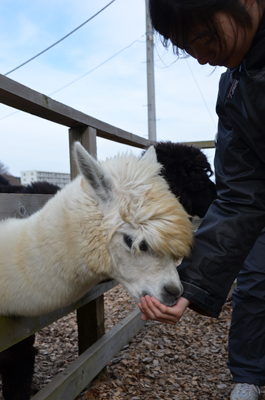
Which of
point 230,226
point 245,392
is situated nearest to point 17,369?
point 245,392

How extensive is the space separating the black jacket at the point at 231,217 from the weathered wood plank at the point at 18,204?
3.51ft

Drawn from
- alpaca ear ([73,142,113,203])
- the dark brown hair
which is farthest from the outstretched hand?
the dark brown hair

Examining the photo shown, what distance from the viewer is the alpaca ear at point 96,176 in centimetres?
179

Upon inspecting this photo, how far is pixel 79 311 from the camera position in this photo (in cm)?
313

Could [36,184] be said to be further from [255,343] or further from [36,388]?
[255,343]

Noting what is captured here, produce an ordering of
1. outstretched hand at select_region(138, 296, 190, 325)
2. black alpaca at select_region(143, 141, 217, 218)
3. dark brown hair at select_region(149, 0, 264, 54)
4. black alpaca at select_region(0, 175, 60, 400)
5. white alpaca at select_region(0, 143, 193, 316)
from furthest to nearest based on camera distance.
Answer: black alpaca at select_region(143, 141, 217, 218) → black alpaca at select_region(0, 175, 60, 400) → white alpaca at select_region(0, 143, 193, 316) → outstretched hand at select_region(138, 296, 190, 325) → dark brown hair at select_region(149, 0, 264, 54)

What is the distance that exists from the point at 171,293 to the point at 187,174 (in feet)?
6.93

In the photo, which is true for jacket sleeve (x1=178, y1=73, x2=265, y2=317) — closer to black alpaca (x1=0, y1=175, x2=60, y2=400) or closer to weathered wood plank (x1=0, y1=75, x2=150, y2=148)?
weathered wood plank (x1=0, y1=75, x2=150, y2=148)

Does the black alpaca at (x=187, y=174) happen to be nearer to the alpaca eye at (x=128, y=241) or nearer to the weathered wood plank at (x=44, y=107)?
the weathered wood plank at (x=44, y=107)

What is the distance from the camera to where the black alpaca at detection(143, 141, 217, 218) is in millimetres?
3678

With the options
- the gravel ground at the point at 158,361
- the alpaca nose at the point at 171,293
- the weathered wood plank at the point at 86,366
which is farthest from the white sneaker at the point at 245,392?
the alpaca nose at the point at 171,293

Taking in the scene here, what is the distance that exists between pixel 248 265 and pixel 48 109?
1.72 m

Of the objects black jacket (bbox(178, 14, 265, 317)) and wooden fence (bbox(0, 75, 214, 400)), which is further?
wooden fence (bbox(0, 75, 214, 400))

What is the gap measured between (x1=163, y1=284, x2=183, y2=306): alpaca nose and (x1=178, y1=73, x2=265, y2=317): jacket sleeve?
4cm
